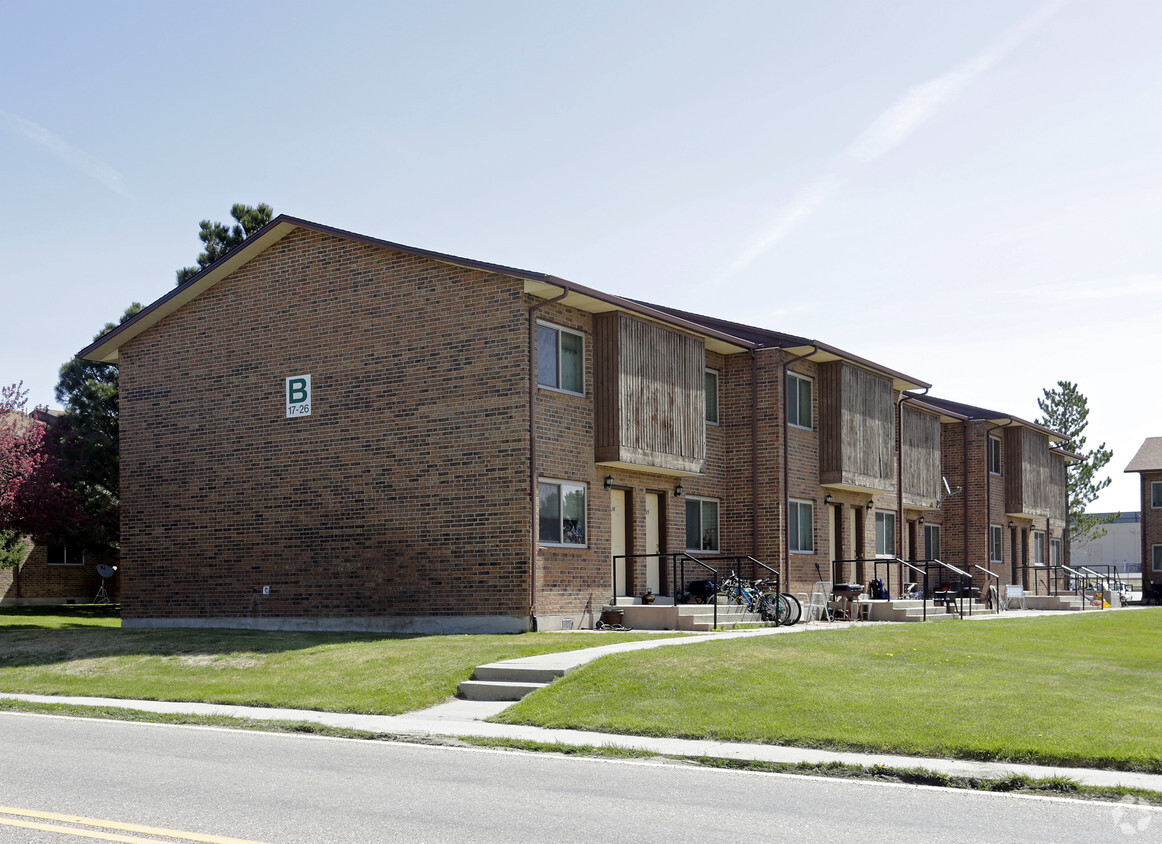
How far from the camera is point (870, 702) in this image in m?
12.5

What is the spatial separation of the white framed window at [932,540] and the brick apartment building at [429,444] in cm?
1004

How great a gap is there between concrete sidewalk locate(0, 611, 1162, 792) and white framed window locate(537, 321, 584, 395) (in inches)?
253

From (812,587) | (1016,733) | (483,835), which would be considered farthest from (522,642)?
(812,587)

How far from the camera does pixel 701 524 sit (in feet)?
87.8

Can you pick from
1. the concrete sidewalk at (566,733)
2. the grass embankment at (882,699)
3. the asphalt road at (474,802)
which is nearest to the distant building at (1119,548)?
the grass embankment at (882,699)

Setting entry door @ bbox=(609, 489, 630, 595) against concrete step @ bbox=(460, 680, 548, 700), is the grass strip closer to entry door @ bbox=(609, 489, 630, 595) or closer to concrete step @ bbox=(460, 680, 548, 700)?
concrete step @ bbox=(460, 680, 548, 700)

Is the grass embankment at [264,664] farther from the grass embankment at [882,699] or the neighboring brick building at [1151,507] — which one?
the neighboring brick building at [1151,507]

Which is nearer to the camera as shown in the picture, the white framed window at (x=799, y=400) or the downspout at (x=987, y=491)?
the white framed window at (x=799, y=400)

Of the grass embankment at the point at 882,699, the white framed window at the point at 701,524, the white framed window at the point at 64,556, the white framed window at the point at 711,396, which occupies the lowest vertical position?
the grass embankment at the point at 882,699

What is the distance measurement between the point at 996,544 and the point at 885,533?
913cm

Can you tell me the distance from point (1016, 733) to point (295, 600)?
15525 millimetres

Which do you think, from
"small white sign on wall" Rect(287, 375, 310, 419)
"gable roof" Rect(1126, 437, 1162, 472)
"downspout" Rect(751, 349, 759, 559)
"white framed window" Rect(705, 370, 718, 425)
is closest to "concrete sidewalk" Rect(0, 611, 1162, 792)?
"small white sign on wall" Rect(287, 375, 310, 419)

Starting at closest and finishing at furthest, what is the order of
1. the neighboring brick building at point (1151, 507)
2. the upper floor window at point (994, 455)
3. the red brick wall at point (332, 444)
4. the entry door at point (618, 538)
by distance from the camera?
the red brick wall at point (332, 444) → the entry door at point (618, 538) → the upper floor window at point (994, 455) → the neighboring brick building at point (1151, 507)

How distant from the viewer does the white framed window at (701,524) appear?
86.4 feet
